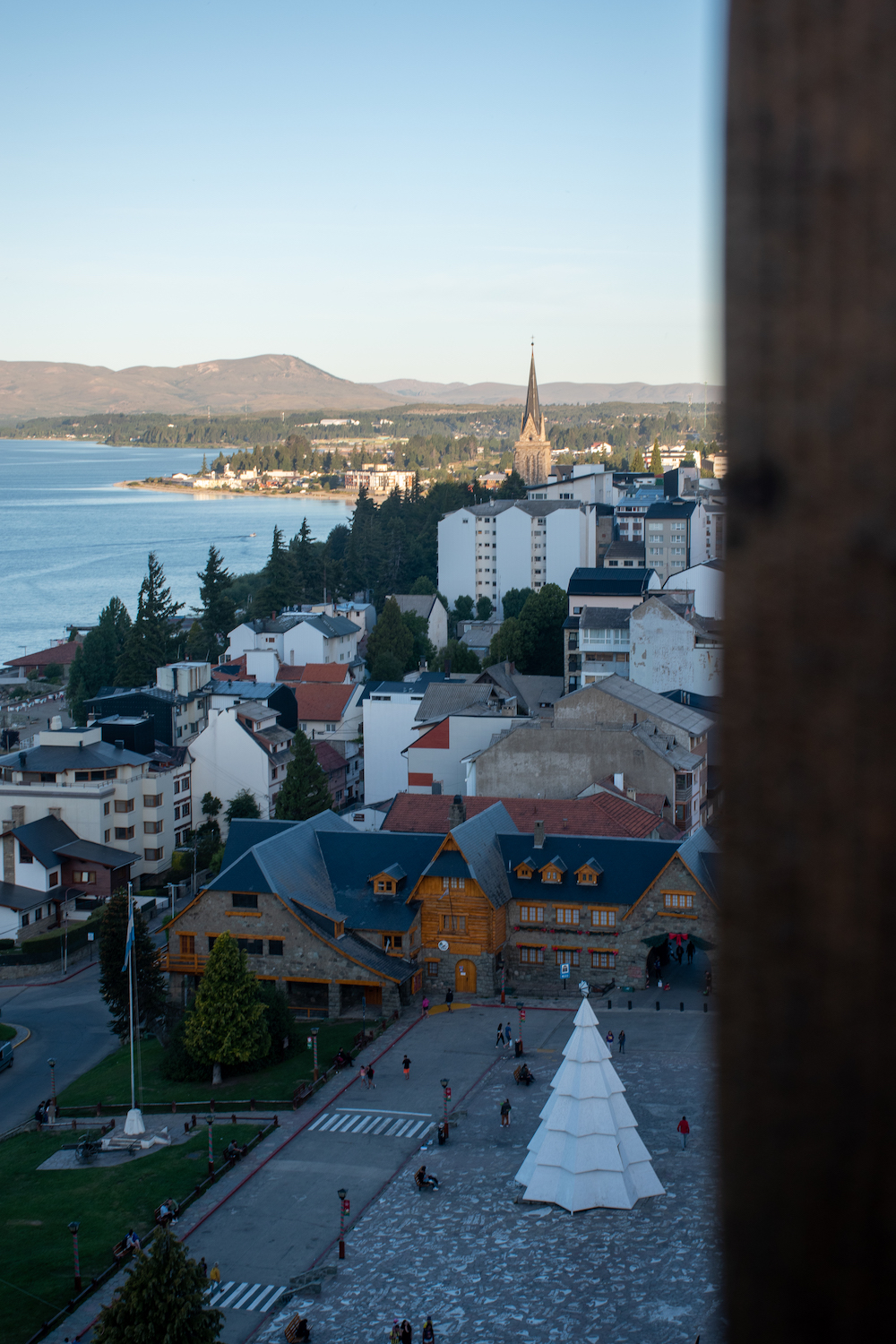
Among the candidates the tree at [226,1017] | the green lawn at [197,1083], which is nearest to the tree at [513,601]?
the green lawn at [197,1083]

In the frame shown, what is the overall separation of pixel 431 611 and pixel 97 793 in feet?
140

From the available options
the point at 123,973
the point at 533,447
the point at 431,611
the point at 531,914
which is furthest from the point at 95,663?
the point at 533,447

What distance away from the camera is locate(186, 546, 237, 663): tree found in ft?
255

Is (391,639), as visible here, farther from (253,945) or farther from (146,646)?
(253,945)

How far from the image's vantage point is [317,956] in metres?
29.8

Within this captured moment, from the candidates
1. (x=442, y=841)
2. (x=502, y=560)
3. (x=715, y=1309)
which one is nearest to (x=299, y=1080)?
(x=442, y=841)

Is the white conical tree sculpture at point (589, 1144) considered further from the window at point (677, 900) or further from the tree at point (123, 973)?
the tree at point (123, 973)

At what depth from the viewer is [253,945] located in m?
30.3

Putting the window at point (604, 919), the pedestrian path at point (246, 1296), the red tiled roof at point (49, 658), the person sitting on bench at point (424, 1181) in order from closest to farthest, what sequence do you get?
the pedestrian path at point (246, 1296)
the person sitting on bench at point (424, 1181)
the window at point (604, 919)
the red tiled roof at point (49, 658)

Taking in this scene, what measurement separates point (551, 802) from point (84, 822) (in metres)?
15.4

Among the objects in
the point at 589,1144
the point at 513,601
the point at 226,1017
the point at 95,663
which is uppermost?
the point at 513,601

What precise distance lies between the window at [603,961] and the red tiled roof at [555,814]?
3.69m

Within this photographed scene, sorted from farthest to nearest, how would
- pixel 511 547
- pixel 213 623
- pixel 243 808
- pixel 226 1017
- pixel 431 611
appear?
pixel 511 547
pixel 431 611
pixel 213 623
pixel 243 808
pixel 226 1017

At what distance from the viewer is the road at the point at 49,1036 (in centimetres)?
2656
